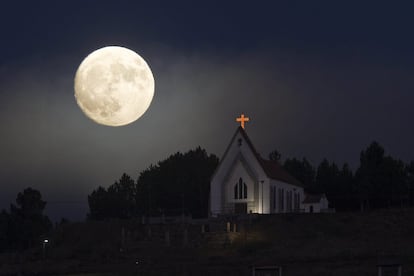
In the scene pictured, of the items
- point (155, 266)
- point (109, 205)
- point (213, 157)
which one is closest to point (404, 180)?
point (213, 157)

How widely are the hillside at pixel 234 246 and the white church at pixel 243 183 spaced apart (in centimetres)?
1014

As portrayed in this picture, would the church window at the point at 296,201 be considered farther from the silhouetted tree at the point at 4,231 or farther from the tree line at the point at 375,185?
the silhouetted tree at the point at 4,231

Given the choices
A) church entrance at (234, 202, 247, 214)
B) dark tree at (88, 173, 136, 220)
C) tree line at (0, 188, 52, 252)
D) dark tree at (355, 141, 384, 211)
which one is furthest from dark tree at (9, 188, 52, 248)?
dark tree at (355, 141, 384, 211)

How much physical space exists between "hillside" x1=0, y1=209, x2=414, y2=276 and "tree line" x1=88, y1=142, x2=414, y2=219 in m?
26.5

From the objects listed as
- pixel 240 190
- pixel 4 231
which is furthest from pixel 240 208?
pixel 4 231

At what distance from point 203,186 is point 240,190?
24.0 metres

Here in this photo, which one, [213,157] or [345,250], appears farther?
[213,157]

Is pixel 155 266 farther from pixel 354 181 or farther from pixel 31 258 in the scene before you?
pixel 354 181

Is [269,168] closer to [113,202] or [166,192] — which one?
[166,192]

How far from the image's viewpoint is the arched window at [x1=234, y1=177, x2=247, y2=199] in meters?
88.5

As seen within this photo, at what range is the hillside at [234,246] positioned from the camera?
194 feet

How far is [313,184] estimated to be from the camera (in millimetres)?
117625

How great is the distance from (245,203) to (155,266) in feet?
89.0

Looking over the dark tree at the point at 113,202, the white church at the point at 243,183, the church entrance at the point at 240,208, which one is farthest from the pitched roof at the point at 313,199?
the dark tree at the point at 113,202
